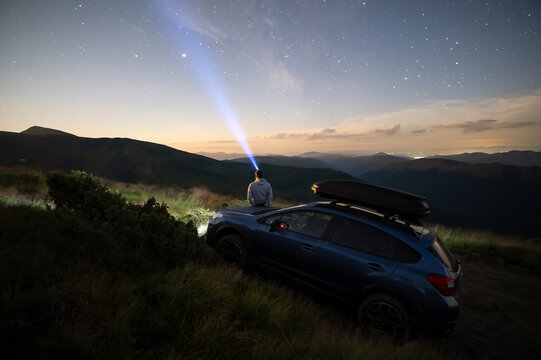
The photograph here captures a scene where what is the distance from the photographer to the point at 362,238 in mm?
3998

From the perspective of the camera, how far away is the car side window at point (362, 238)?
12.4 ft

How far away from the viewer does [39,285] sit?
2.74 metres

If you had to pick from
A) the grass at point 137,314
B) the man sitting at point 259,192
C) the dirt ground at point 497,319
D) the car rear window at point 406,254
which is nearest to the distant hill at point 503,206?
the dirt ground at point 497,319

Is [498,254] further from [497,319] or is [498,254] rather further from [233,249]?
[233,249]

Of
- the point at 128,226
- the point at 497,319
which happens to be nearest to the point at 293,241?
the point at 128,226

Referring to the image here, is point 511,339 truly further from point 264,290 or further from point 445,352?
point 264,290

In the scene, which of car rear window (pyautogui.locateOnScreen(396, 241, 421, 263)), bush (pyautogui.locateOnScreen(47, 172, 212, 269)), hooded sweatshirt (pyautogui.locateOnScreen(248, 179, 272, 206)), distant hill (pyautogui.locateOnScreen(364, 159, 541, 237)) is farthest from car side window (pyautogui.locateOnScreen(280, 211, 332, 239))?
distant hill (pyautogui.locateOnScreen(364, 159, 541, 237))

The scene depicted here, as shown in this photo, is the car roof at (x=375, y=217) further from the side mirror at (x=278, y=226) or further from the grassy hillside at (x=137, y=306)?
the grassy hillside at (x=137, y=306)

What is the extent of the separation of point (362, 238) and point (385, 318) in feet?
3.81

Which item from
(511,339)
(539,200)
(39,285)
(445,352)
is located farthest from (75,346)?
(539,200)

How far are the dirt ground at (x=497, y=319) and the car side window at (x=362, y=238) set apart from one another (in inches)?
70.5

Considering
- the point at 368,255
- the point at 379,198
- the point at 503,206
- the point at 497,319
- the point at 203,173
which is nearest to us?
the point at 368,255

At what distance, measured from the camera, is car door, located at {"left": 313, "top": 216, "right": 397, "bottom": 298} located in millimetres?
3740

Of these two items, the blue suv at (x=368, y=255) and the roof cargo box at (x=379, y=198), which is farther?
the roof cargo box at (x=379, y=198)
